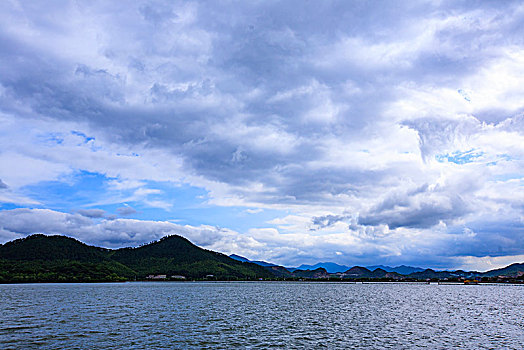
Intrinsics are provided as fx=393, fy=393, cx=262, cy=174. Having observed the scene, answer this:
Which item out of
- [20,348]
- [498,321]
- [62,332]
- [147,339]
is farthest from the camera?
[498,321]

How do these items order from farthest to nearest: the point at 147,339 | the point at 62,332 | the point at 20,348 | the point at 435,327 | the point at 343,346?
the point at 435,327 → the point at 62,332 → the point at 147,339 → the point at 343,346 → the point at 20,348

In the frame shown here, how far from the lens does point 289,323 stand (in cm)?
7081

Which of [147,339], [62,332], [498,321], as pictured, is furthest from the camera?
[498,321]

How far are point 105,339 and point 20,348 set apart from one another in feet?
32.7

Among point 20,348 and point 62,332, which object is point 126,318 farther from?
point 20,348

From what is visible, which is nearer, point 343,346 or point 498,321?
point 343,346

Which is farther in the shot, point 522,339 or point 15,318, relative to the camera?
point 15,318

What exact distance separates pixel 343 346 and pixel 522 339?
27.0 meters

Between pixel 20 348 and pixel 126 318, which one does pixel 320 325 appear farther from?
pixel 20 348

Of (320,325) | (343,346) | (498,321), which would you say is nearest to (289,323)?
(320,325)

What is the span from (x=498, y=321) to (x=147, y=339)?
6676 centimetres

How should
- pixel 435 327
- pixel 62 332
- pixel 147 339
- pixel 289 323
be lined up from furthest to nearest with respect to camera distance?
pixel 289 323, pixel 435 327, pixel 62 332, pixel 147 339

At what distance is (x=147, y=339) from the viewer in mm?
51938

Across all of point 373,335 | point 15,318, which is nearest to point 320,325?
point 373,335
